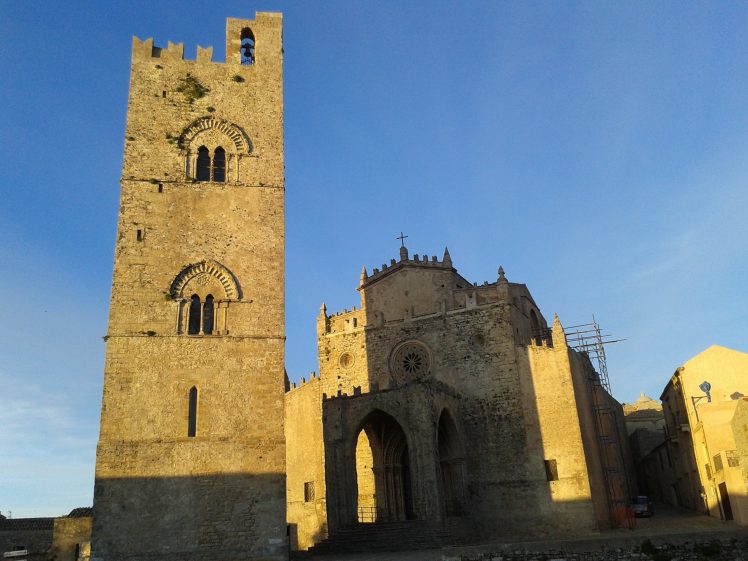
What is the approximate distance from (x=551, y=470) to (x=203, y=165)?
18307 millimetres

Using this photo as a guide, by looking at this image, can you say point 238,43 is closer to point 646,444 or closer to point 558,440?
point 558,440

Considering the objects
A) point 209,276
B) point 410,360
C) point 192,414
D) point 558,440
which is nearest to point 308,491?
point 410,360

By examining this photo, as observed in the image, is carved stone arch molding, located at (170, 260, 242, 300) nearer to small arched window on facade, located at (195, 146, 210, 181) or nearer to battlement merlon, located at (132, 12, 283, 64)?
small arched window on facade, located at (195, 146, 210, 181)

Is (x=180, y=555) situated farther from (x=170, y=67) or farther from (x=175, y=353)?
(x=170, y=67)

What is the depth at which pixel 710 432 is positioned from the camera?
23703mm

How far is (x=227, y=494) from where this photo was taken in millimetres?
18453

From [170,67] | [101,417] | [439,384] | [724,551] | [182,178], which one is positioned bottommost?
[724,551]

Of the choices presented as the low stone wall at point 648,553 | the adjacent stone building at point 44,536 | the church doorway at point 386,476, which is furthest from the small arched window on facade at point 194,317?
the church doorway at point 386,476

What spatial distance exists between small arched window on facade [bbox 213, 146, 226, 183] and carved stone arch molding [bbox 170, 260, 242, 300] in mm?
3093

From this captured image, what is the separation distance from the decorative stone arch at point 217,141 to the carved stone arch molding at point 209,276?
10.3 feet

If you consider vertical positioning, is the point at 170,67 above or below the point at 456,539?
above

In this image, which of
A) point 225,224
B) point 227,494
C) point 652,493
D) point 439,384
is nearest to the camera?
point 227,494

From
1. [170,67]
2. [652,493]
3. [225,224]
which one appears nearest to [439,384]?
[225,224]

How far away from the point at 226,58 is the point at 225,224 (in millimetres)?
6591
